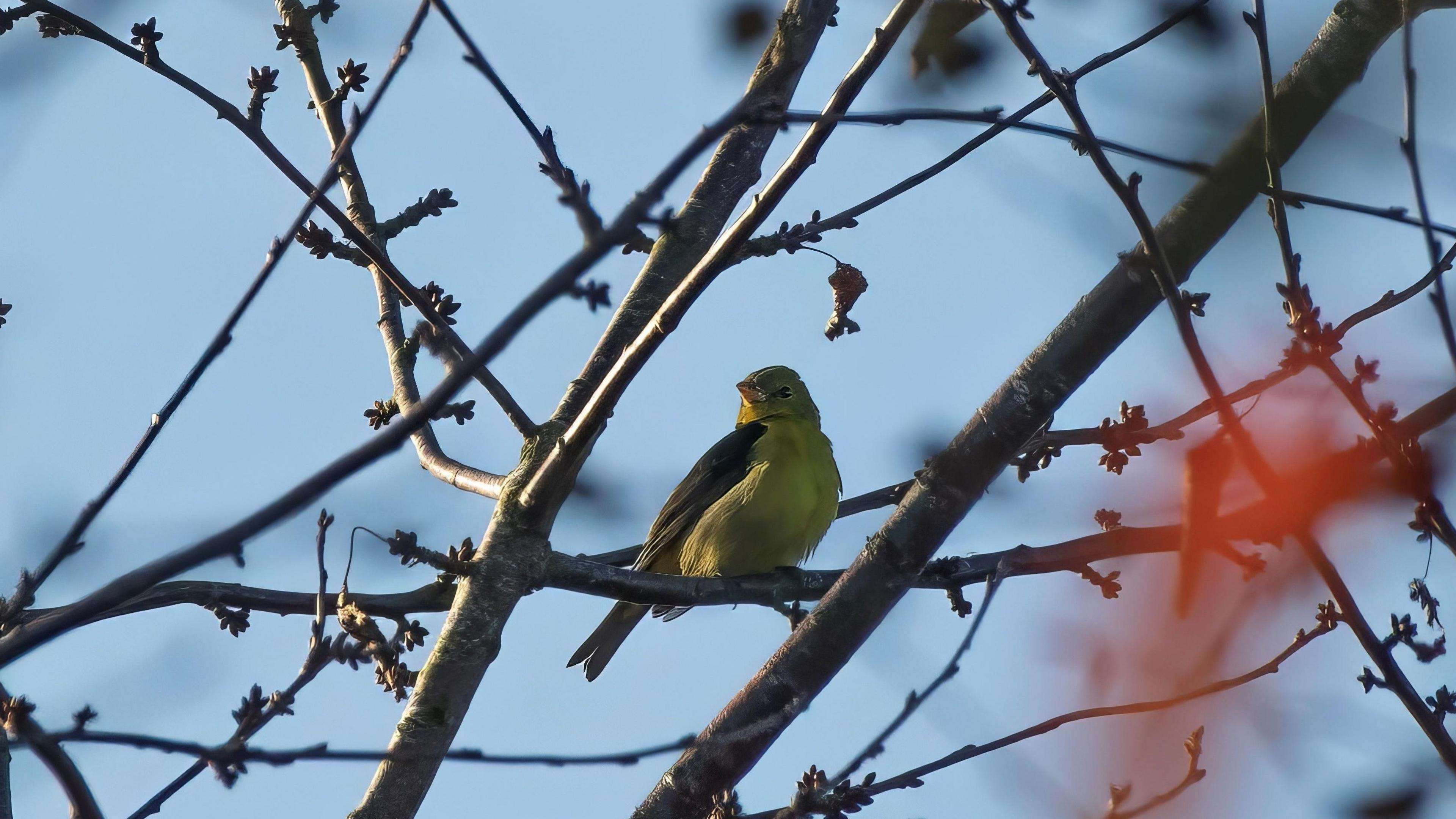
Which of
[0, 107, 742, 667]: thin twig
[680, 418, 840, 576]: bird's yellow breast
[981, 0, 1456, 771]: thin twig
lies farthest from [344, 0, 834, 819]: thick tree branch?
[680, 418, 840, 576]: bird's yellow breast

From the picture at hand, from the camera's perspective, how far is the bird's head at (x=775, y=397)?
701cm

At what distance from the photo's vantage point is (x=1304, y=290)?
8.40 feet

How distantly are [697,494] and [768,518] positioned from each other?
0.47 meters

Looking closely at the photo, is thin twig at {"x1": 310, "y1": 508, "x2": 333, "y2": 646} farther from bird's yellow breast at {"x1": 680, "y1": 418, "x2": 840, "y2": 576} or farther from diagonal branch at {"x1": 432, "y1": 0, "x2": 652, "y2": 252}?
bird's yellow breast at {"x1": 680, "y1": 418, "x2": 840, "y2": 576}

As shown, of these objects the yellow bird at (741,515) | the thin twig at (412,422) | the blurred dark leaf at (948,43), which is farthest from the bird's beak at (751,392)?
the thin twig at (412,422)

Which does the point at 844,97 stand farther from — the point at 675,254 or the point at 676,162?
the point at 675,254

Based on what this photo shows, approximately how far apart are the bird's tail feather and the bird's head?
156 centimetres

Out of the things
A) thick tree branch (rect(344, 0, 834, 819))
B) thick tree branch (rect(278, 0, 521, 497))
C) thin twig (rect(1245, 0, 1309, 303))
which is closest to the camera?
thin twig (rect(1245, 0, 1309, 303))

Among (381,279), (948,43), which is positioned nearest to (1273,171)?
(948,43)

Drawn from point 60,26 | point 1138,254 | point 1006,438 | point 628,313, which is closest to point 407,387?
point 628,313

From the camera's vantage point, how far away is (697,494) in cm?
616

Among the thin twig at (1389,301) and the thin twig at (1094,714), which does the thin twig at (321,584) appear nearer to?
Result: the thin twig at (1094,714)

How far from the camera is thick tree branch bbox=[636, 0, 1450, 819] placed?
2486 mm

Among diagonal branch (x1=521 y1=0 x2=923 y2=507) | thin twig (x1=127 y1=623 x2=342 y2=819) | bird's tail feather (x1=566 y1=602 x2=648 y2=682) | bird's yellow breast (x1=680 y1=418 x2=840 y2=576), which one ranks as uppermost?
bird's yellow breast (x1=680 y1=418 x2=840 y2=576)
